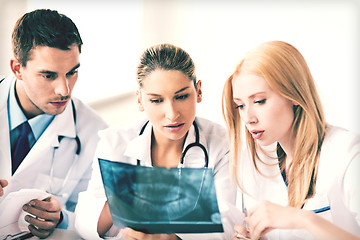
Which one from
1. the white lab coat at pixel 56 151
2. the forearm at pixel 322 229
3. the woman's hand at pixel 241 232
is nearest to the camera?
the forearm at pixel 322 229

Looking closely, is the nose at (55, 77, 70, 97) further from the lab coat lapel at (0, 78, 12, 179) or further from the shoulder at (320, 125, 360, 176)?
the shoulder at (320, 125, 360, 176)

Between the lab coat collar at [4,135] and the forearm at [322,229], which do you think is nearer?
the forearm at [322,229]

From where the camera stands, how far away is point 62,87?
1.31 meters

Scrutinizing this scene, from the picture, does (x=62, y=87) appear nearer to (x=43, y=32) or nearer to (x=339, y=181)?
(x=43, y=32)

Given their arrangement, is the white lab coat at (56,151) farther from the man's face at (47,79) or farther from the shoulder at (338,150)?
the shoulder at (338,150)

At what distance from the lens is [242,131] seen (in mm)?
1246

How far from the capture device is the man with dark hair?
131 centimetres

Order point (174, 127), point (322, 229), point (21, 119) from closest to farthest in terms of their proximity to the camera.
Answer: point (322, 229) → point (174, 127) → point (21, 119)

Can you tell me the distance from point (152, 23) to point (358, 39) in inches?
22.3

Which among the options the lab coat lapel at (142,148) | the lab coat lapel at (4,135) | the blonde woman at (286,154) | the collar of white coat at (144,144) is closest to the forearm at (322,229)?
the blonde woman at (286,154)

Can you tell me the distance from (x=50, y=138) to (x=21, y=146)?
0.09 metres

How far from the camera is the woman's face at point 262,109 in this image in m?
1.18

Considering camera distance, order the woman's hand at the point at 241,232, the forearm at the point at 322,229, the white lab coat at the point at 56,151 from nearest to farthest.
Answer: the forearm at the point at 322,229
the woman's hand at the point at 241,232
the white lab coat at the point at 56,151

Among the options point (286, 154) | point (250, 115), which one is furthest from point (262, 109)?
point (286, 154)
